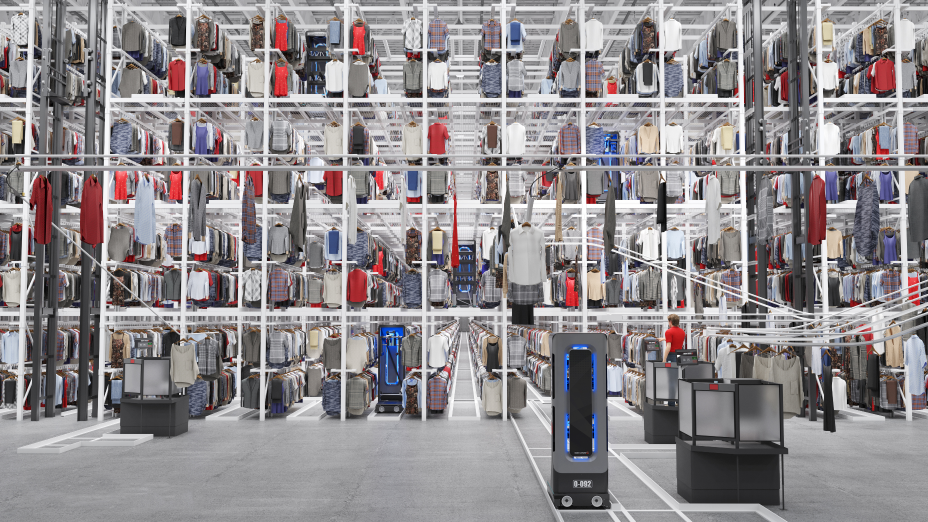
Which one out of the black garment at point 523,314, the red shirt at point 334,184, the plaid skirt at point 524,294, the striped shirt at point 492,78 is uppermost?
the striped shirt at point 492,78

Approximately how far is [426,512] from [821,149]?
8699 mm

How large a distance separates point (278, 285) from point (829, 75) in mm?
9777

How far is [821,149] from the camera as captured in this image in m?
10.3

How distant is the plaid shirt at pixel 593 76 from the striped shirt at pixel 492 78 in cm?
142

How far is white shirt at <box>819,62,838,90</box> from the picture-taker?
425 inches

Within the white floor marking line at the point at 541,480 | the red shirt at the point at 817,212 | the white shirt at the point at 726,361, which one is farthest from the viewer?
the white shirt at the point at 726,361

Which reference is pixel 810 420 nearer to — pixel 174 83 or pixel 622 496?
pixel 622 496

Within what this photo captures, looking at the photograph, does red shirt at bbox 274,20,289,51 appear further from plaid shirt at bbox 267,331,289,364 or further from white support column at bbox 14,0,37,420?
plaid shirt at bbox 267,331,289,364

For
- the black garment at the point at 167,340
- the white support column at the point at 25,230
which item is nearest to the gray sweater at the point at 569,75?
the black garment at the point at 167,340

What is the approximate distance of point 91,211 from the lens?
6.23m

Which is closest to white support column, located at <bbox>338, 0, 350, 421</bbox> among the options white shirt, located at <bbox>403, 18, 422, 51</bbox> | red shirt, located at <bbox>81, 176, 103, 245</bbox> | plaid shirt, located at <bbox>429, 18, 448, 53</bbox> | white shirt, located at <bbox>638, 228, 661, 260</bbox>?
white shirt, located at <bbox>403, 18, 422, 51</bbox>

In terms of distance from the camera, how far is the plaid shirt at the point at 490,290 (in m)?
10.7

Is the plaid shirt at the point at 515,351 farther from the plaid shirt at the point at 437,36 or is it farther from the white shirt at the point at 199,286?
the white shirt at the point at 199,286

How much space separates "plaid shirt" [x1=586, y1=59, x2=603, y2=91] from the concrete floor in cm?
545
